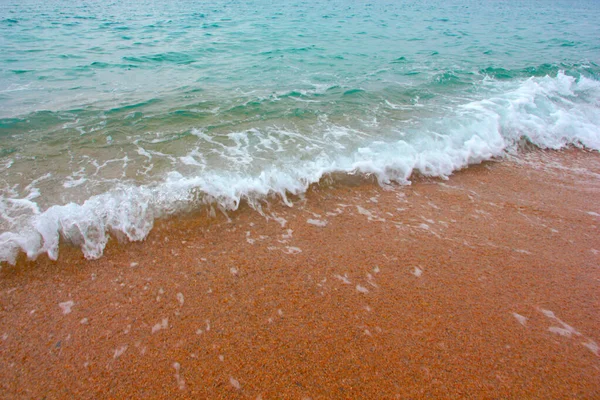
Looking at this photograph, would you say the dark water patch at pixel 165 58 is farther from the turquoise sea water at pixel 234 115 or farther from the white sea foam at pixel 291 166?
the white sea foam at pixel 291 166

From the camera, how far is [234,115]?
6.81 meters

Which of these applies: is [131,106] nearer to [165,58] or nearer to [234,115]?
[234,115]

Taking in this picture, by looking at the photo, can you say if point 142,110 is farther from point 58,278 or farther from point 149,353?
point 149,353

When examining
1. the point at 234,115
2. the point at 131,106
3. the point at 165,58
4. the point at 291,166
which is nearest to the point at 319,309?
the point at 291,166

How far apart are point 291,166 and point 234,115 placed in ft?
9.30

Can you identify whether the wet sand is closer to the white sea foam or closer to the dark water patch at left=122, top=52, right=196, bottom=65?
the white sea foam

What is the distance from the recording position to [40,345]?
229 cm

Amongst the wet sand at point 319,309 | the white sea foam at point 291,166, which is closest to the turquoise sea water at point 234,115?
the white sea foam at point 291,166

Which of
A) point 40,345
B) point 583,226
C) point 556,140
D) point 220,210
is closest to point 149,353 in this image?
point 40,345

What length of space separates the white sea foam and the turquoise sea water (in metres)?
0.02

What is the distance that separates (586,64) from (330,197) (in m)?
13.6

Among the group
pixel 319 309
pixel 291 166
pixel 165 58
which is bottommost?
pixel 319 309

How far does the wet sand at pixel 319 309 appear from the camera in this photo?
83.1 inches

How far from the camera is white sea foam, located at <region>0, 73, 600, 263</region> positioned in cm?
328
